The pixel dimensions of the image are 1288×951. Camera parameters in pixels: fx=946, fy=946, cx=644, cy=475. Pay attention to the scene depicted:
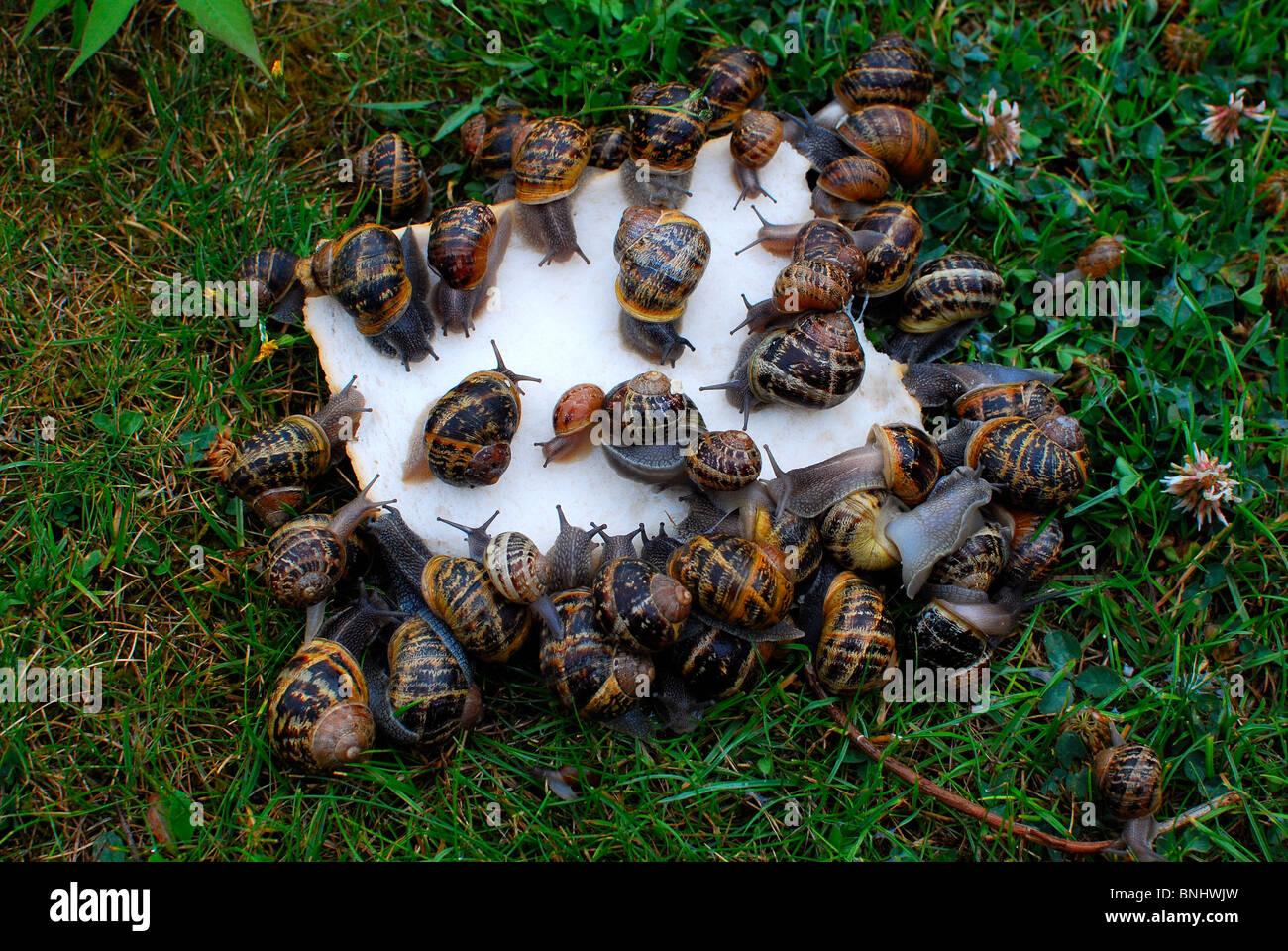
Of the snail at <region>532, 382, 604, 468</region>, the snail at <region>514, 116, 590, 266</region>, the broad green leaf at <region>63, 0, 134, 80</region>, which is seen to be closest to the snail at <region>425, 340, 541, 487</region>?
the snail at <region>532, 382, 604, 468</region>

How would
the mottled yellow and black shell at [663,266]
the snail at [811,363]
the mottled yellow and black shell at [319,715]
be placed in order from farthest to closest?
the mottled yellow and black shell at [663,266] → the snail at [811,363] → the mottled yellow and black shell at [319,715]

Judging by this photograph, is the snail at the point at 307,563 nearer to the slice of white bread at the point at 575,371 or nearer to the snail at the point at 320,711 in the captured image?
the snail at the point at 320,711

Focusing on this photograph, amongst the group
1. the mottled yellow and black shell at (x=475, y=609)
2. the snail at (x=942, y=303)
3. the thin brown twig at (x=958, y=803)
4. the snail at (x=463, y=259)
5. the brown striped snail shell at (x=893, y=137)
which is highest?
the brown striped snail shell at (x=893, y=137)

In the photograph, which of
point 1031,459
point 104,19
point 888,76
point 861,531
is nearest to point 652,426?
point 861,531

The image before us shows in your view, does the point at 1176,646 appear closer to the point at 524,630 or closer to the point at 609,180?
the point at 524,630

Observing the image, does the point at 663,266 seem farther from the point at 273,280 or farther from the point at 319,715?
the point at 319,715

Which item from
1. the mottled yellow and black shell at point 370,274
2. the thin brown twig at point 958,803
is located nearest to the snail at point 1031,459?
the thin brown twig at point 958,803

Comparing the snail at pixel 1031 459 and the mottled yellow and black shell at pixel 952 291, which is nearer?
the snail at pixel 1031 459
